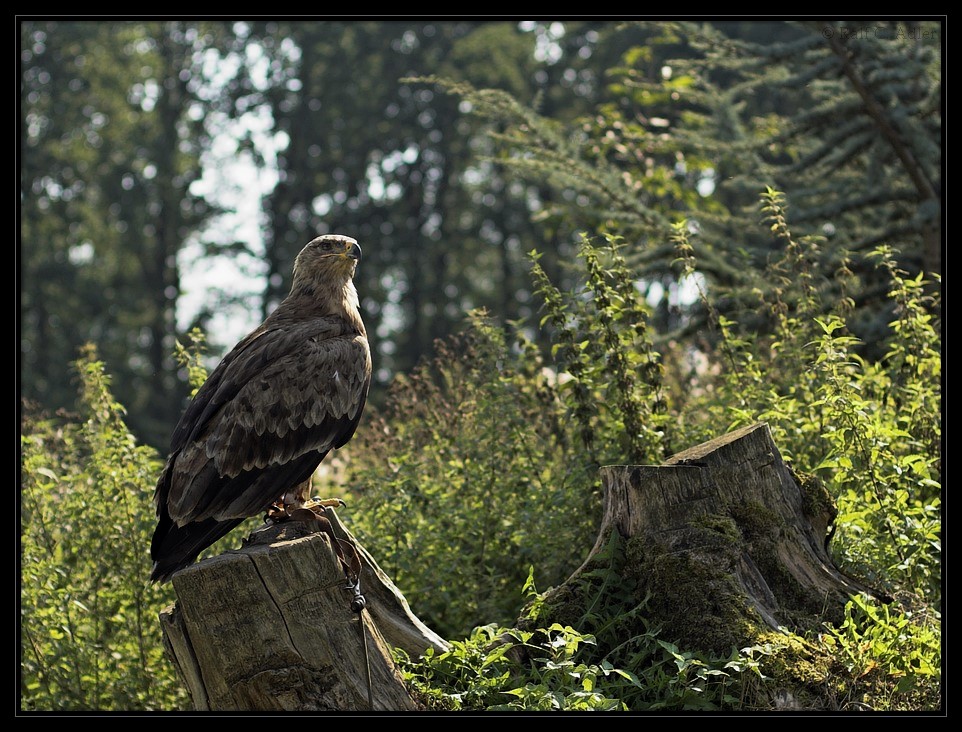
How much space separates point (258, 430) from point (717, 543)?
250 centimetres

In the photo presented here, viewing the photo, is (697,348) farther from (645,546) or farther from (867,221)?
(645,546)

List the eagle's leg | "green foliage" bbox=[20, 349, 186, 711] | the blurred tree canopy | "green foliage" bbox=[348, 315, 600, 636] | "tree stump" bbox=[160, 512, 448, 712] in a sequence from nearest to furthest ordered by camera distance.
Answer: "tree stump" bbox=[160, 512, 448, 712]
the eagle's leg
"green foliage" bbox=[348, 315, 600, 636]
"green foliage" bbox=[20, 349, 186, 711]
the blurred tree canopy

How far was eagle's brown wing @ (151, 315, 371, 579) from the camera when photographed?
5.27 metres

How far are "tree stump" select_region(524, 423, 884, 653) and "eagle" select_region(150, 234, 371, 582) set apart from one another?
155 cm

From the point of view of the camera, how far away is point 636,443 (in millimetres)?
6590

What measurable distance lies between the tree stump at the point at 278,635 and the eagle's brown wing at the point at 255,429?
1.05 m

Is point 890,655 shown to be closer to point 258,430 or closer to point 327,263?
point 258,430

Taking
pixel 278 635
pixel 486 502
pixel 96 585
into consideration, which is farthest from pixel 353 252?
pixel 278 635

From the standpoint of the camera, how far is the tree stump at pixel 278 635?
13.5ft

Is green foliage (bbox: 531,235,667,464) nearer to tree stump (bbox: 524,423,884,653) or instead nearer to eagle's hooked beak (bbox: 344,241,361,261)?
tree stump (bbox: 524,423,884,653)

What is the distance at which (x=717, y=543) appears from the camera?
5262 millimetres

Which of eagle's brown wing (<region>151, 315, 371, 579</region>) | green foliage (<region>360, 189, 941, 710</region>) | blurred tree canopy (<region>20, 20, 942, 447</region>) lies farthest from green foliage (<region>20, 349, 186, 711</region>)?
blurred tree canopy (<region>20, 20, 942, 447</region>)

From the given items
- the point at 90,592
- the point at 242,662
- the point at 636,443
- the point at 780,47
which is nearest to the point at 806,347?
the point at 636,443

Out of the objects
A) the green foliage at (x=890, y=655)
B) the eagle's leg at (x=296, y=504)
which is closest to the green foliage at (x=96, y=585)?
the eagle's leg at (x=296, y=504)
